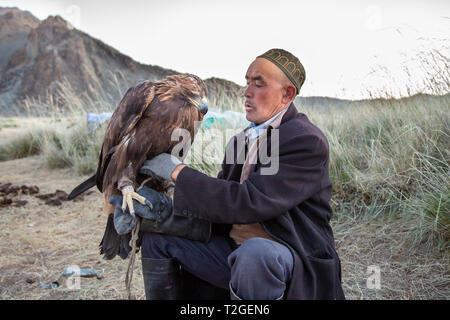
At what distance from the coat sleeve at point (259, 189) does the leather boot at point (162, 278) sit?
10.8 inches

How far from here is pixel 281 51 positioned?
1695 mm

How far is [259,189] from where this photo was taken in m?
1.46

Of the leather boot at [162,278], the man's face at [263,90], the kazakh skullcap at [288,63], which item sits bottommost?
Answer: the leather boot at [162,278]

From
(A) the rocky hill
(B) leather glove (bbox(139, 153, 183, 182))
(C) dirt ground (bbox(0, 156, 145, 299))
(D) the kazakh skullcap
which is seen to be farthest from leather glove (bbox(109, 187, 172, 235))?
(A) the rocky hill

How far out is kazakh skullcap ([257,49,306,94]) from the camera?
1679 mm

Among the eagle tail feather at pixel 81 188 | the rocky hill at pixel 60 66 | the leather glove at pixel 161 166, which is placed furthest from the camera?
the rocky hill at pixel 60 66

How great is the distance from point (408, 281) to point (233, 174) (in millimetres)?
1349

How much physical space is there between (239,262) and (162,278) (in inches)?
16.1

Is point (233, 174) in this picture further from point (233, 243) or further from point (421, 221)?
point (421, 221)

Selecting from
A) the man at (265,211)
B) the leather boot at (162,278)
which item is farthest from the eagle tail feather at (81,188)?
the leather boot at (162,278)

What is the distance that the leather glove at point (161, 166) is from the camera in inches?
62.9

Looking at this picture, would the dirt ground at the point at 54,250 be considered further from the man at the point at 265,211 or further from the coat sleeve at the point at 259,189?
the coat sleeve at the point at 259,189
